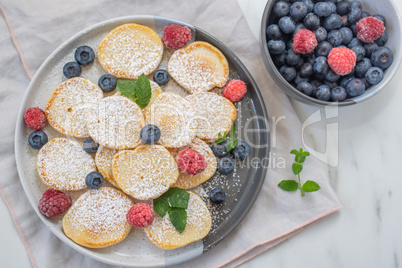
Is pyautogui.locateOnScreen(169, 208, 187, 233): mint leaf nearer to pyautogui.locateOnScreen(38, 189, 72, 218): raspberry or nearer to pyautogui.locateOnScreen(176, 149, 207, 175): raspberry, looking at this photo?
pyautogui.locateOnScreen(176, 149, 207, 175): raspberry

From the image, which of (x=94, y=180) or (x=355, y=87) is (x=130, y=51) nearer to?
(x=94, y=180)

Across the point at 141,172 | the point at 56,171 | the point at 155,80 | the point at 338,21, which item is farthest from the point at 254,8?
the point at 56,171

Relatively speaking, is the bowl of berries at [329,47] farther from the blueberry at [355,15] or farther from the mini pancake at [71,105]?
the mini pancake at [71,105]

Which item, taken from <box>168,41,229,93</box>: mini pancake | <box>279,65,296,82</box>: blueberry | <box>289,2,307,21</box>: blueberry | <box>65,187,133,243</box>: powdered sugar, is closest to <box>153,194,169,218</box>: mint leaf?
<box>65,187,133,243</box>: powdered sugar

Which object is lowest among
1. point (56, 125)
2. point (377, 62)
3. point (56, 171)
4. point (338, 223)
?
point (56, 171)

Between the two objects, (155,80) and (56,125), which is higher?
(155,80)

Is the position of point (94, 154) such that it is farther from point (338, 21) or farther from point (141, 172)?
point (338, 21)
